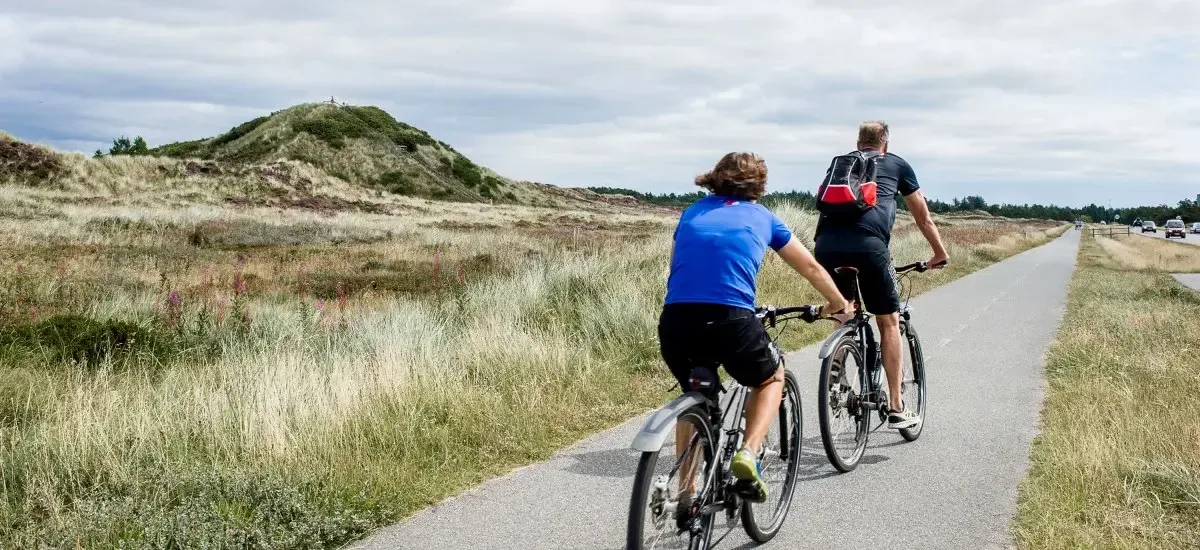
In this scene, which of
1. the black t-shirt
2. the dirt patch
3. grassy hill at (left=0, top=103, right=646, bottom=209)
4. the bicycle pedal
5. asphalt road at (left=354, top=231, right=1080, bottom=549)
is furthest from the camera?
grassy hill at (left=0, top=103, right=646, bottom=209)

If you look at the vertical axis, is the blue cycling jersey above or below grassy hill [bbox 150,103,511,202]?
below

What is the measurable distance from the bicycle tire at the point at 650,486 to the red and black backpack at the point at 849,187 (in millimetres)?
2236

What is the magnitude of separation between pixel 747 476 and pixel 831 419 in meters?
1.86

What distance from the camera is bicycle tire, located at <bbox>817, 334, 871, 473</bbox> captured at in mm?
5070

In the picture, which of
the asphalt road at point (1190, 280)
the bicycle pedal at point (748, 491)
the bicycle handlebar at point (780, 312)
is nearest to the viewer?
the bicycle pedal at point (748, 491)

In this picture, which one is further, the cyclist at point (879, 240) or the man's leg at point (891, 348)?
the man's leg at point (891, 348)

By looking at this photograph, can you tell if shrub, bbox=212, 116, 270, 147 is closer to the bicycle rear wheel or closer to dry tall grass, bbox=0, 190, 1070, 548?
dry tall grass, bbox=0, 190, 1070, 548

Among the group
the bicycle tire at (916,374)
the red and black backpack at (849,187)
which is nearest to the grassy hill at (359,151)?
the bicycle tire at (916,374)

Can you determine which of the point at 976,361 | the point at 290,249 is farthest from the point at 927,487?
the point at 290,249

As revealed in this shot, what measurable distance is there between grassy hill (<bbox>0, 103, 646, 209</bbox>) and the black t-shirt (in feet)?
158

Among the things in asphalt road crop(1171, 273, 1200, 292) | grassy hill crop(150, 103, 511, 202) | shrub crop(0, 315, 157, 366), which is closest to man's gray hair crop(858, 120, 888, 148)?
shrub crop(0, 315, 157, 366)

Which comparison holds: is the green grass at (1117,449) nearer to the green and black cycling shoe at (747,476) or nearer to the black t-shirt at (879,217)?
the green and black cycling shoe at (747,476)

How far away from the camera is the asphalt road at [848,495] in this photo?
435cm

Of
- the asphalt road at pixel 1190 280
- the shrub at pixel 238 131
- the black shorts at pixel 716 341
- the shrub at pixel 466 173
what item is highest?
the shrub at pixel 238 131
